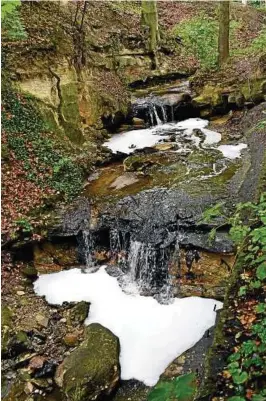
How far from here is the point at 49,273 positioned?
806cm

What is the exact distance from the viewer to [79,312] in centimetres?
697

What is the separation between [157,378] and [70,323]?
1.71 metres

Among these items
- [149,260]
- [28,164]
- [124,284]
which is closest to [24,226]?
[28,164]

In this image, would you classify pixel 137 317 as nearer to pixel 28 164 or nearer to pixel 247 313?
pixel 247 313

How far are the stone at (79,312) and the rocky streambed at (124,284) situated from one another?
0.06 ft

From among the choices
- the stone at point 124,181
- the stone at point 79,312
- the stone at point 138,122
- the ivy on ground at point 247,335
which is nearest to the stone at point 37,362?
Result: the stone at point 79,312

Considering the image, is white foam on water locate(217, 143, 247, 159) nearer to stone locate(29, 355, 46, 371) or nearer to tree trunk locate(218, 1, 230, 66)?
tree trunk locate(218, 1, 230, 66)

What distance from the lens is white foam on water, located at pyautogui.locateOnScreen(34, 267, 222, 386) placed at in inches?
244

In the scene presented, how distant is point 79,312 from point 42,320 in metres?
0.60

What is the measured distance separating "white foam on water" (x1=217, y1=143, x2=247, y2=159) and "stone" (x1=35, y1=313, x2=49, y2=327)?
5905mm

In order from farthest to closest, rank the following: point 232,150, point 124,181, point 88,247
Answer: point 232,150 < point 124,181 < point 88,247

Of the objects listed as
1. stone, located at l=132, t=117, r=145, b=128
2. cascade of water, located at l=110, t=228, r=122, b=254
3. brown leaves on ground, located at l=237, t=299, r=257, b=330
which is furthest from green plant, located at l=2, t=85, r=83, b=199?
brown leaves on ground, located at l=237, t=299, r=257, b=330

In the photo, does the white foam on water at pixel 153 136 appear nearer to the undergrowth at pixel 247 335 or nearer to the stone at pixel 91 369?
the stone at pixel 91 369

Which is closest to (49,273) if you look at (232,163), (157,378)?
(157,378)
